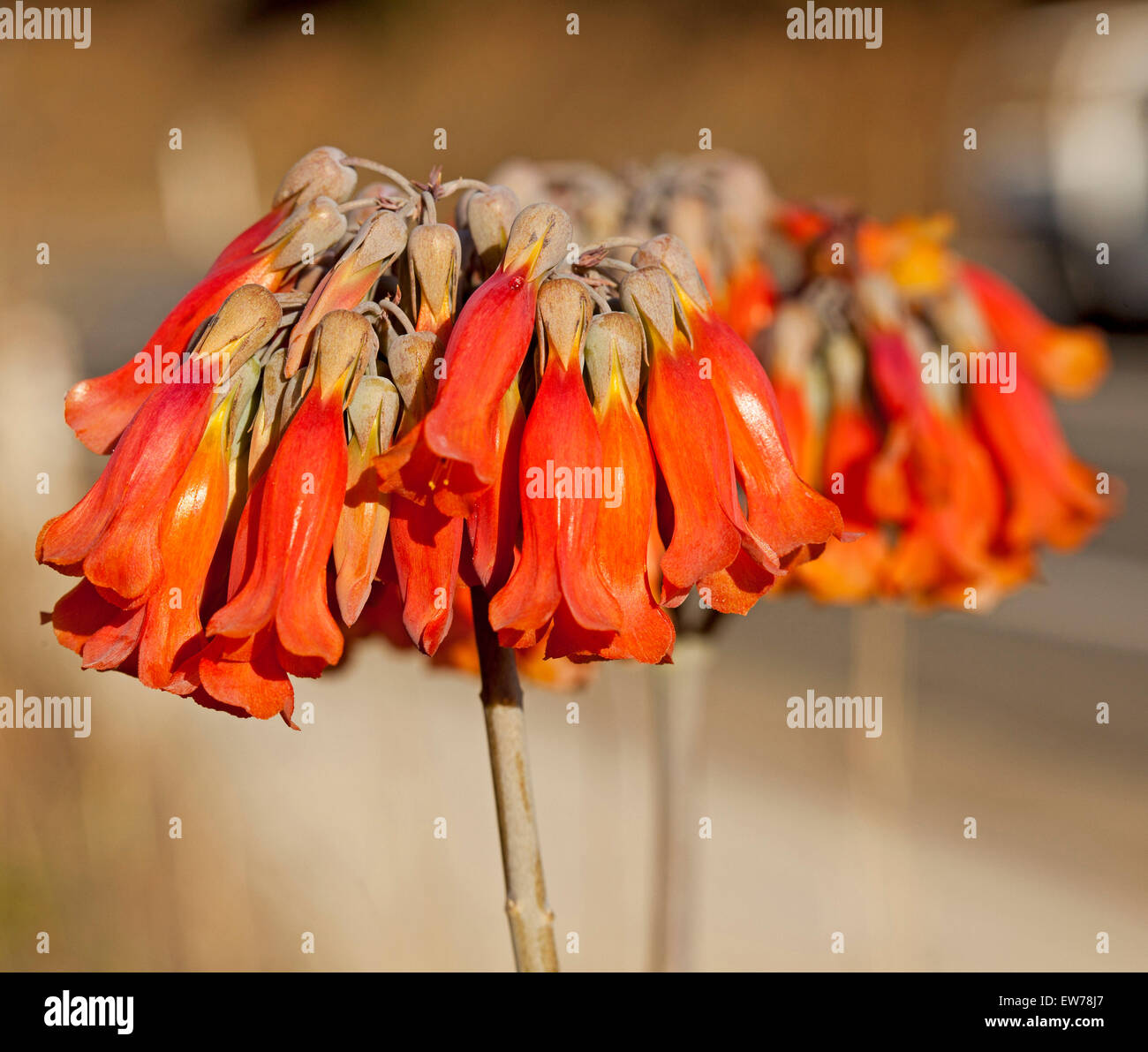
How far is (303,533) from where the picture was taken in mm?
701

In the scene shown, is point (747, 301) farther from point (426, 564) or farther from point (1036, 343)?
point (426, 564)

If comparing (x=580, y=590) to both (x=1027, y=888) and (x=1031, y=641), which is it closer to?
(x=1027, y=888)

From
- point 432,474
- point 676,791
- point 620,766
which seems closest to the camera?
point 432,474

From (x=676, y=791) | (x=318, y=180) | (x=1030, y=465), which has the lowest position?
(x=676, y=791)

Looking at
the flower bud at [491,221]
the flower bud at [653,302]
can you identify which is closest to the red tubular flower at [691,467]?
the flower bud at [653,302]

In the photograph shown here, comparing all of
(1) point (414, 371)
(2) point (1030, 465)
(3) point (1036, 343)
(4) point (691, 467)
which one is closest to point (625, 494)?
(4) point (691, 467)

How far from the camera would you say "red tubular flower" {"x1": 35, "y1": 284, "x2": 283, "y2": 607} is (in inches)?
28.1

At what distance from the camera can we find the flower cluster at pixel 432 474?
70 centimetres

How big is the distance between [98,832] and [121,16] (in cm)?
1242

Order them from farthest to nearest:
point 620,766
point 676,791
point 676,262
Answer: point 620,766
point 676,791
point 676,262

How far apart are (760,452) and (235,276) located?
1.36 ft

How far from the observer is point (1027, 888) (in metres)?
3.24

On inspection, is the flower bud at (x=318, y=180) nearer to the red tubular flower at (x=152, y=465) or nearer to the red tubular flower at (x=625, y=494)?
the red tubular flower at (x=152, y=465)
